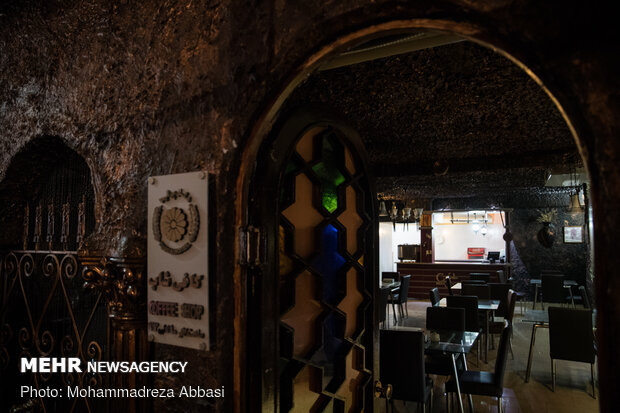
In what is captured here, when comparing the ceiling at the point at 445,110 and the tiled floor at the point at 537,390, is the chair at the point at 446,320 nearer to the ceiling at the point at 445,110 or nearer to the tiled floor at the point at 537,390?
the tiled floor at the point at 537,390

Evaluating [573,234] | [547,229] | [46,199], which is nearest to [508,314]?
[46,199]

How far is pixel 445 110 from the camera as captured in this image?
10.1 ft

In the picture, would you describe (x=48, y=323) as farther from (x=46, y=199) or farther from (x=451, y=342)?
(x=451, y=342)

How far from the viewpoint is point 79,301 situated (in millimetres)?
2318

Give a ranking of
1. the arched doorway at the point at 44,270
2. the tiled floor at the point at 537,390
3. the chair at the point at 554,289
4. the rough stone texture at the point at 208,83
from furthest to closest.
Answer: the chair at the point at 554,289, the tiled floor at the point at 537,390, the arched doorway at the point at 44,270, the rough stone texture at the point at 208,83

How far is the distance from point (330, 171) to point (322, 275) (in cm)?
55

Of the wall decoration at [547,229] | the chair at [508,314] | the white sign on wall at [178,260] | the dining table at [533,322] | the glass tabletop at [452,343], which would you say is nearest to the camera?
the white sign on wall at [178,260]

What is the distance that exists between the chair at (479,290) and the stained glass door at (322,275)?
501cm

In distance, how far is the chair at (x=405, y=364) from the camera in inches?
131

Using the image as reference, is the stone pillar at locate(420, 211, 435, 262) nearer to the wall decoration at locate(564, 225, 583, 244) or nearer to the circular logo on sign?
the wall decoration at locate(564, 225, 583, 244)

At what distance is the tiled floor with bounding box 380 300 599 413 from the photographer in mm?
4109

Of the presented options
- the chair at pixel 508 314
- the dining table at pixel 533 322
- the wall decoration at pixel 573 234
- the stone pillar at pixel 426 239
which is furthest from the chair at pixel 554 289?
the stone pillar at pixel 426 239

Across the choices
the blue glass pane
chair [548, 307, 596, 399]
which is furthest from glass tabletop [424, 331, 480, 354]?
the blue glass pane

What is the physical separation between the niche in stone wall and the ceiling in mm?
1439
